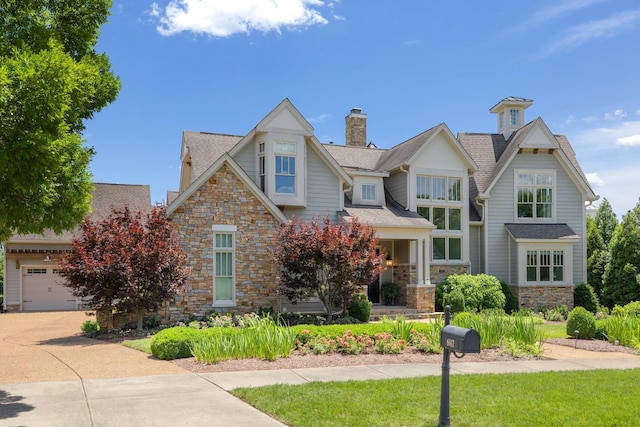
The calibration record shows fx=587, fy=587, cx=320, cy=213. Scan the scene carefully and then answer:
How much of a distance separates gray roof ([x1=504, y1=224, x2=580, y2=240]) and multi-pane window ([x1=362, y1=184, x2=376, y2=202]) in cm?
649

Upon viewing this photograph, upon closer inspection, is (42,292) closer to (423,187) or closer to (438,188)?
(423,187)

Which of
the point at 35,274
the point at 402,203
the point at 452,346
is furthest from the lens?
the point at 35,274

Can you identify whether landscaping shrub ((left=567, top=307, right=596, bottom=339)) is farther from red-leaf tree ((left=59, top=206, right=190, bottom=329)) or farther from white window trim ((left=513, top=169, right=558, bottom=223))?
white window trim ((left=513, top=169, right=558, bottom=223))

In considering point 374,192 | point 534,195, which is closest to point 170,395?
point 374,192

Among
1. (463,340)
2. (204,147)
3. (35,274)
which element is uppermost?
(204,147)

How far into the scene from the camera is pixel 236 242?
64.9ft

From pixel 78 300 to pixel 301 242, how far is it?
14.8 m

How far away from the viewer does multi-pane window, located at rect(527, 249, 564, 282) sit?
26.2m

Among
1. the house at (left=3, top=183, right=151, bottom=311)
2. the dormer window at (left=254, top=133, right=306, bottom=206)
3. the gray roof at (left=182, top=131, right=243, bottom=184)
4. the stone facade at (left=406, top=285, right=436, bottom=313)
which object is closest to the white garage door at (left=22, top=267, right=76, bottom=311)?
the house at (left=3, top=183, right=151, bottom=311)

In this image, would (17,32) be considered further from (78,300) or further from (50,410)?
(78,300)

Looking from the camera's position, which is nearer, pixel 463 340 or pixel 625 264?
pixel 463 340

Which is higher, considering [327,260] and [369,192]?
[369,192]

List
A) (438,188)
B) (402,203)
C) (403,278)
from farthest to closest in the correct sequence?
(438,188), (402,203), (403,278)

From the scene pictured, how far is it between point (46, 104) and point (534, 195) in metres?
24.3
